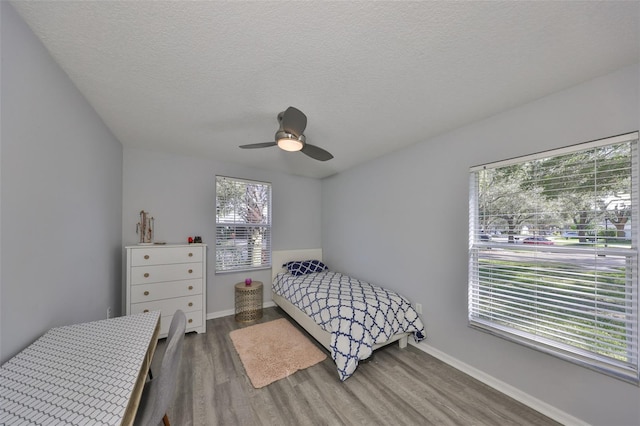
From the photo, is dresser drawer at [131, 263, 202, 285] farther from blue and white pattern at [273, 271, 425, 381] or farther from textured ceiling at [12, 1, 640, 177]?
textured ceiling at [12, 1, 640, 177]

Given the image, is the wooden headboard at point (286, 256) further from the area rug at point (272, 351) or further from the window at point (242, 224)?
the area rug at point (272, 351)

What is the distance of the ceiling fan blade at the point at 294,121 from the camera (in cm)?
158

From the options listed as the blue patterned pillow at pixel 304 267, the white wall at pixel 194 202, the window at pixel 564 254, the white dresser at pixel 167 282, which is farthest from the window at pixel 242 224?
the window at pixel 564 254

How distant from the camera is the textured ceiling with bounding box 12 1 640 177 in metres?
1.06

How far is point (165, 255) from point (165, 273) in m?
0.22

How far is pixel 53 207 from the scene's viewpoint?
1382 millimetres

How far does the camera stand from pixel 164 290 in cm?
263

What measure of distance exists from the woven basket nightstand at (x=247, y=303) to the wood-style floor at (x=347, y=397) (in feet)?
2.81

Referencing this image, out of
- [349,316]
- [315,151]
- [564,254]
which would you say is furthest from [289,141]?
[564,254]

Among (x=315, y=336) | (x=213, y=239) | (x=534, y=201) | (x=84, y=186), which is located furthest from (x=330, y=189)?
(x=84, y=186)

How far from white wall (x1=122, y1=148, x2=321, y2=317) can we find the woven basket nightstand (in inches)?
11.2

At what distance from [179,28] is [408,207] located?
2.59 m

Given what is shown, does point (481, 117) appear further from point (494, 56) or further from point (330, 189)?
point (330, 189)

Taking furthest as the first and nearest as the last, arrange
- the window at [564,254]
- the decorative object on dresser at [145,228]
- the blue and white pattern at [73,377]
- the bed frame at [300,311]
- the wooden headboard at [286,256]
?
the wooden headboard at [286,256] < the decorative object on dresser at [145,228] < the bed frame at [300,311] < the window at [564,254] < the blue and white pattern at [73,377]
